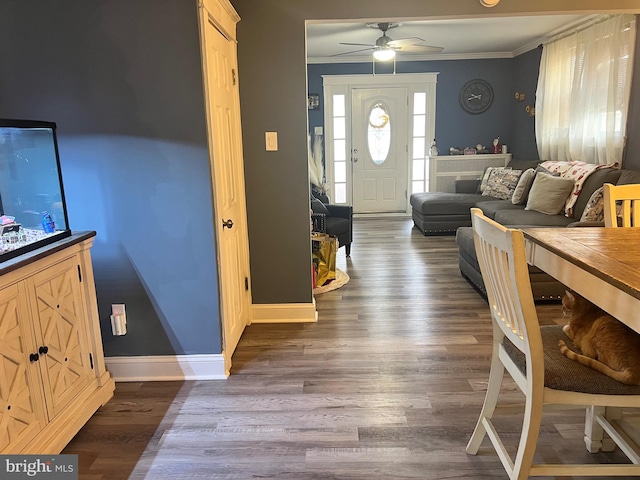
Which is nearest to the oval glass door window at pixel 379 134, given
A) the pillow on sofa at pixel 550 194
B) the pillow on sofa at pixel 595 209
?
the pillow on sofa at pixel 550 194

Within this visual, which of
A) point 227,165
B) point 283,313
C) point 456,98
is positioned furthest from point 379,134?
point 227,165

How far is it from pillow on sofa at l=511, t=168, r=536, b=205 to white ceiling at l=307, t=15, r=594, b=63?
5.29 ft

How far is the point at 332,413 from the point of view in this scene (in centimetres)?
219

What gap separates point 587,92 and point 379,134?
314 cm

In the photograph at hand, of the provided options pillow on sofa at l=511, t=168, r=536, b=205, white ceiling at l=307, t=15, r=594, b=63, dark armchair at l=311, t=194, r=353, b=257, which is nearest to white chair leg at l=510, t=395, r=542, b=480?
dark armchair at l=311, t=194, r=353, b=257

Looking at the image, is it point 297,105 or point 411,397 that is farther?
point 297,105

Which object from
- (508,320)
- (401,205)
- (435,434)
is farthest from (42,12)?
(401,205)

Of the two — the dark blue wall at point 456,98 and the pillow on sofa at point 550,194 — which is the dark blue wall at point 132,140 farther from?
the dark blue wall at point 456,98

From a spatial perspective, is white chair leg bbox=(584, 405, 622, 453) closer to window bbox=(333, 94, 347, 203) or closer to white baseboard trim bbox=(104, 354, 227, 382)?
white baseboard trim bbox=(104, 354, 227, 382)

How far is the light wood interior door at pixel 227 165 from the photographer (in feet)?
7.76

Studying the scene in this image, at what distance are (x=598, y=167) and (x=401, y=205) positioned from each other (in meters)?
3.53

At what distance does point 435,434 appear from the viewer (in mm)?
2020

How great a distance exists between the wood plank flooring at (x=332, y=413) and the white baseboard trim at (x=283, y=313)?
76mm

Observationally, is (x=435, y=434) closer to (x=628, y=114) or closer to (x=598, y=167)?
(x=598, y=167)
